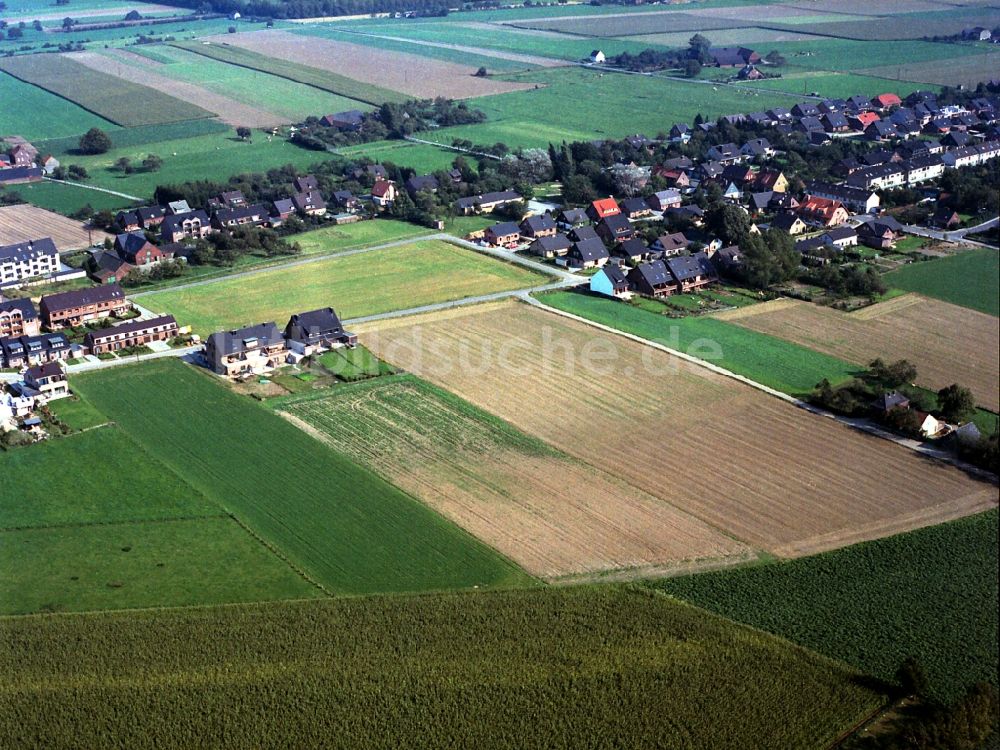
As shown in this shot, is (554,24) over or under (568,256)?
over

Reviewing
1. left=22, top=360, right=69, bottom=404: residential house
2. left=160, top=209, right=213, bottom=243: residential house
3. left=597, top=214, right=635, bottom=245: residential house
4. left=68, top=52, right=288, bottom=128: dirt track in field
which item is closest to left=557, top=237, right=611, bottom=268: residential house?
left=597, top=214, right=635, bottom=245: residential house

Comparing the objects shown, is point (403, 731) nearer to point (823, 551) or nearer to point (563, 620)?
point (563, 620)

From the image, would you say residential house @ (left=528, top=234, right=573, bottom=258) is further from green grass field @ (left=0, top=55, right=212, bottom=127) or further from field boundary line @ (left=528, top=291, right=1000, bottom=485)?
green grass field @ (left=0, top=55, right=212, bottom=127)

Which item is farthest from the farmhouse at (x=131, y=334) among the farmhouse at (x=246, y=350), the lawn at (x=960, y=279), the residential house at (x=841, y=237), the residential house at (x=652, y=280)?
the residential house at (x=841, y=237)

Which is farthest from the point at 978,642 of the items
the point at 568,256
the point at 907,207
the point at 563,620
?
the point at 907,207

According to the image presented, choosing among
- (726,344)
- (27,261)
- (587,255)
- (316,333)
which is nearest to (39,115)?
(27,261)
